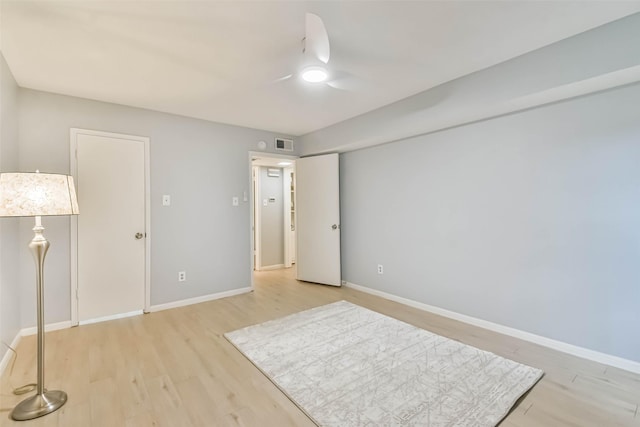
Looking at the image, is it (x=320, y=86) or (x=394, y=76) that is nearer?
(x=394, y=76)

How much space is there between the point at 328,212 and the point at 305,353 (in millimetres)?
2547

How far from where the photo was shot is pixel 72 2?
178cm

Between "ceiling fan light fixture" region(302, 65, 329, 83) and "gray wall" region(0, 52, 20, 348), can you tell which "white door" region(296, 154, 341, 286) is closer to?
"ceiling fan light fixture" region(302, 65, 329, 83)

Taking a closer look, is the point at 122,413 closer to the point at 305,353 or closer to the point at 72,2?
the point at 305,353

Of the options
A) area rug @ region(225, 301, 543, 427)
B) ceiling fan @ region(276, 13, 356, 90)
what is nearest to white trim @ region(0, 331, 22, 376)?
area rug @ region(225, 301, 543, 427)

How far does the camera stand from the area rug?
71.9 inches

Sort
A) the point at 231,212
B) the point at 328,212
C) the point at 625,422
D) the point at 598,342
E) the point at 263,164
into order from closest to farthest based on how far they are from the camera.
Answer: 1. the point at 625,422
2. the point at 598,342
3. the point at 231,212
4. the point at 328,212
5. the point at 263,164

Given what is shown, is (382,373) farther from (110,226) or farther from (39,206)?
(110,226)

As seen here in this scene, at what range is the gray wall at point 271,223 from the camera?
20.4 ft

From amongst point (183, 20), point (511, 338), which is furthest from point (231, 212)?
point (511, 338)

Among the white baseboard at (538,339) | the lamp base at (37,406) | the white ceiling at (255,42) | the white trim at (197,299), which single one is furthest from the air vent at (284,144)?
the lamp base at (37,406)

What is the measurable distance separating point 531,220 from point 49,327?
4960 millimetres

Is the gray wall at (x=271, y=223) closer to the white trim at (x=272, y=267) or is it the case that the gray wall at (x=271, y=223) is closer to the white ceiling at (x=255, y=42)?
the white trim at (x=272, y=267)

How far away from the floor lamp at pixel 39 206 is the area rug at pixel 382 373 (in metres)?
1.32
